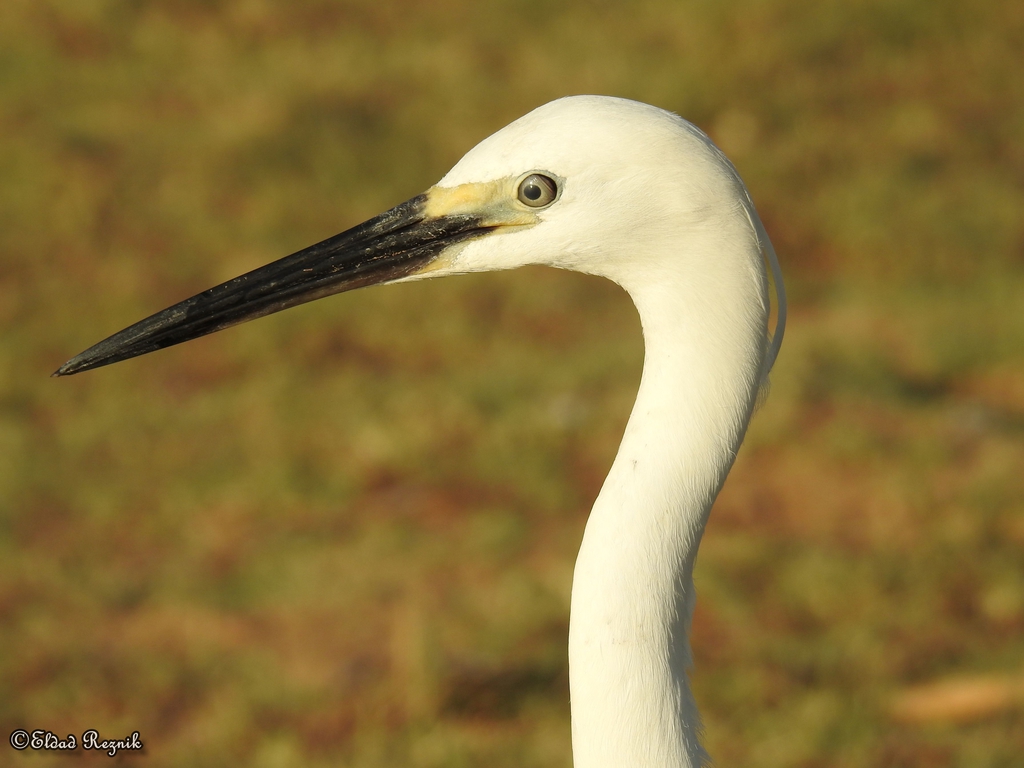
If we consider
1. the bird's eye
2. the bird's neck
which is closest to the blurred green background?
the bird's neck

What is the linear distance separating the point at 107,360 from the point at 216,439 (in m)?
3.67

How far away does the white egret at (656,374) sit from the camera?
1916 millimetres

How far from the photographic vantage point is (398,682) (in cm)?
401

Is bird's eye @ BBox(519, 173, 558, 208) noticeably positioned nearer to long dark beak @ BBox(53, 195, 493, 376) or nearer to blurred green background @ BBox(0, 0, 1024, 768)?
long dark beak @ BBox(53, 195, 493, 376)

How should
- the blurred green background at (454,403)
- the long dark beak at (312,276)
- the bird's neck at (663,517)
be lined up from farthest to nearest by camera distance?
the blurred green background at (454,403)
the long dark beak at (312,276)
the bird's neck at (663,517)

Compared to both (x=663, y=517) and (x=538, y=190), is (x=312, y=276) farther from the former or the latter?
(x=663, y=517)

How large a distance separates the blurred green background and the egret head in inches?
81.3

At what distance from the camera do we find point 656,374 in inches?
77.2

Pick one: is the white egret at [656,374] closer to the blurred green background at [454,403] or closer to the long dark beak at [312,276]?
the long dark beak at [312,276]

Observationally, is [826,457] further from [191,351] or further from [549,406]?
[191,351]

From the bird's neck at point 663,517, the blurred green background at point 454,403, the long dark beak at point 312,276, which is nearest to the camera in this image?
the bird's neck at point 663,517

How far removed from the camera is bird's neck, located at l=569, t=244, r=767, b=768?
1.91m

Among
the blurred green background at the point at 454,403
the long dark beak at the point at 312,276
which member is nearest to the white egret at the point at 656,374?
the long dark beak at the point at 312,276

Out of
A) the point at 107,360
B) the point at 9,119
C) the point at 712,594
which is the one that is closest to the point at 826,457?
the point at 712,594
